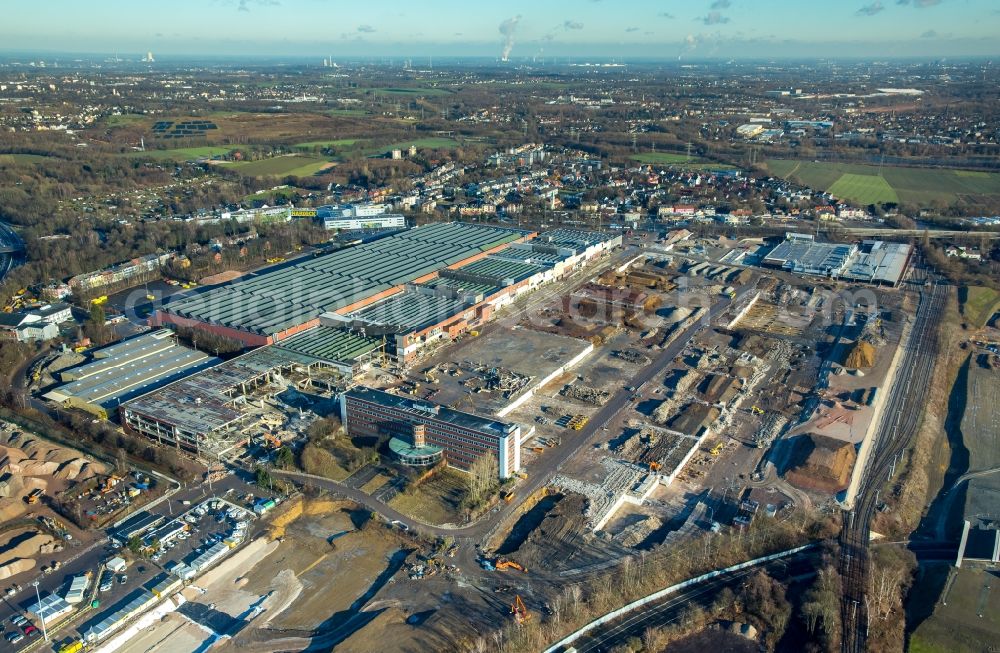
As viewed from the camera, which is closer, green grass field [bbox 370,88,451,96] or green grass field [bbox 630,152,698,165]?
green grass field [bbox 630,152,698,165]

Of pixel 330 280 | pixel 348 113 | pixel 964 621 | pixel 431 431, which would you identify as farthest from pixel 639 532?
pixel 348 113

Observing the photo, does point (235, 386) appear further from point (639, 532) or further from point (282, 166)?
point (282, 166)

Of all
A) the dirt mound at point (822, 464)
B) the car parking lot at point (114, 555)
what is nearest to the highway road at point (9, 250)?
the car parking lot at point (114, 555)

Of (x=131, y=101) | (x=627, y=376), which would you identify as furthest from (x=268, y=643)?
(x=131, y=101)

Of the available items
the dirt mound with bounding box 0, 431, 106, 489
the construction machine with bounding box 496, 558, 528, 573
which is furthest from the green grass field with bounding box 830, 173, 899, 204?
the dirt mound with bounding box 0, 431, 106, 489

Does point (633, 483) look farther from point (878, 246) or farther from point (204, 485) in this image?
point (878, 246)

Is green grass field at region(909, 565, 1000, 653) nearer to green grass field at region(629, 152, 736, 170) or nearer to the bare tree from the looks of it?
the bare tree

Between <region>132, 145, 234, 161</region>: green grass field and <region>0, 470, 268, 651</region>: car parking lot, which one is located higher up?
<region>132, 145, 234, 161</region>: green grass field
